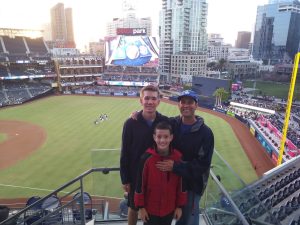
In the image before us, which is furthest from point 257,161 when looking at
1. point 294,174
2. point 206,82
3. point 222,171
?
point 206,82

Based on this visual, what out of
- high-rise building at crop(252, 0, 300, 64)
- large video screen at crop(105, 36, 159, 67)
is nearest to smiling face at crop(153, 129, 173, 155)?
large video screen at crop(105, 36, 159, 67)

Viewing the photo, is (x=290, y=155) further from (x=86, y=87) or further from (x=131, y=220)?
(x=86, y=87)

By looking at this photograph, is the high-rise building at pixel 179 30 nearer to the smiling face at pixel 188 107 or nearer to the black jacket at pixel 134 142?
the smiling face at pixel 188 107

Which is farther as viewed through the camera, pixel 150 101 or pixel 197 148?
pixel 150 101

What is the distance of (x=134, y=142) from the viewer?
3.82m

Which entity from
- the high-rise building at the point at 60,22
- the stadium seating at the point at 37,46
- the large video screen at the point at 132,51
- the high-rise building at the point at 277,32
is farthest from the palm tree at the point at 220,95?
the high-rise building at the point at 60,22

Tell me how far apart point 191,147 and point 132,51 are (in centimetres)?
5703

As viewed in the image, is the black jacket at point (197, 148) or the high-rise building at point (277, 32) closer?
the black jacket at point (197, 148)

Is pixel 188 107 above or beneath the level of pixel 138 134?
above

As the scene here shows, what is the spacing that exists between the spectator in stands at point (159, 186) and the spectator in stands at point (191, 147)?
0.41ft

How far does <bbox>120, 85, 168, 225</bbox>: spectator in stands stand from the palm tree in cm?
3874

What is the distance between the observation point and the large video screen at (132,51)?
190ft

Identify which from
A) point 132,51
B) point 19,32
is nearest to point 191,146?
point 132,51

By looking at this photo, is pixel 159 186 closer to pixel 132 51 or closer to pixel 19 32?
pixel 132 51
